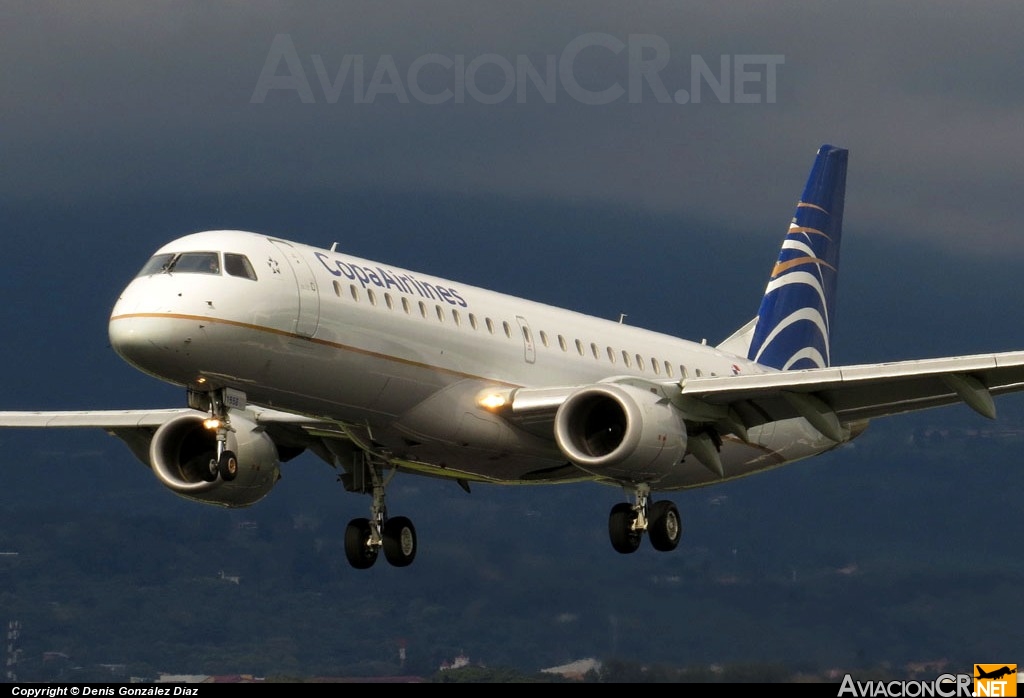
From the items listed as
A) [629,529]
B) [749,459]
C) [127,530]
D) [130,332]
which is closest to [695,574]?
[749,459]

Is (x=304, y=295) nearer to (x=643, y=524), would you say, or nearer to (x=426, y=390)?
(x=426, y=390)

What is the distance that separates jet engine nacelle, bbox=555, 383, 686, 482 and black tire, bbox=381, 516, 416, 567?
5.33 meters

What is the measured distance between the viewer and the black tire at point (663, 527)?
40688 mm

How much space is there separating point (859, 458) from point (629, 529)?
4615 centimetres

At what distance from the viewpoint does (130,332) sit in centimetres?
3331

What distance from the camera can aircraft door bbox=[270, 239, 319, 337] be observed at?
3462 cm

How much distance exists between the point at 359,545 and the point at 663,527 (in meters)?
6.16

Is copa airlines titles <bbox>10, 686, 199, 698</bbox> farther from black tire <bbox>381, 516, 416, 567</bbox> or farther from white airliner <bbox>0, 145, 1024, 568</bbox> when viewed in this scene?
black tire <bbox>381, 516, 416, 567</bbox>

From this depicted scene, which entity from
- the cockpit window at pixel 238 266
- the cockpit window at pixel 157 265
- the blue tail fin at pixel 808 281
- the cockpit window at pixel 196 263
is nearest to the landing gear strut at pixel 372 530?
the cockpit window at pixel 238 266

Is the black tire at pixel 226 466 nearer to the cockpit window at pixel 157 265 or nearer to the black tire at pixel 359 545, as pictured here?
the cockpit window at pixel 157 265

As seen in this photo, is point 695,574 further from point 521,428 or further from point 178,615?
point 178,615

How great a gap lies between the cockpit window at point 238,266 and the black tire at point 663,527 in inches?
415

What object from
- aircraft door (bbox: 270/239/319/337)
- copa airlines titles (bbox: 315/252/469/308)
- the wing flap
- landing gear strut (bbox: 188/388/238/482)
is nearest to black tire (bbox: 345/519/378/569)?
landing gear strut (bbox: 188/388/238/482)

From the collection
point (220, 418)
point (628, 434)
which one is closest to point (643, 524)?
point (628, 434)
